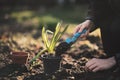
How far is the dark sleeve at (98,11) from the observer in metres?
3.73

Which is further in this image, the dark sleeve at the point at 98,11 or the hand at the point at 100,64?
the dark sleeve at the point at 98,11

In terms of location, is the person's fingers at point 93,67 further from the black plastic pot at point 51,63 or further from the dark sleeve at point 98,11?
the dark sleeve at point 98,11

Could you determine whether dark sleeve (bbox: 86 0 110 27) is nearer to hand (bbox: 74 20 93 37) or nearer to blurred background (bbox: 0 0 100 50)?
hand (bbox: 74 20 93 37)

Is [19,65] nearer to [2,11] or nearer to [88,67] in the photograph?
[88,67]

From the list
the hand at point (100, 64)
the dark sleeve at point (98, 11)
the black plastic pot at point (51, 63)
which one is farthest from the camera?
the dark sleeve at point (98, 11)

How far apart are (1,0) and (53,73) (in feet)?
27.0

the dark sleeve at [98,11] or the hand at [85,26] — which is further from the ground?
the dark sleeve at [98,11]

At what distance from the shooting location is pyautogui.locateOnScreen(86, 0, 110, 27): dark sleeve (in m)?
3.73

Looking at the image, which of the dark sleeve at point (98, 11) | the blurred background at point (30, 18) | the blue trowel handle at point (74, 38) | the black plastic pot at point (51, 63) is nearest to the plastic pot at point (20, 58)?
the black plastic pot at point (51, 63)

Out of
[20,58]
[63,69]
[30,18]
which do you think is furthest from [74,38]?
[30,18]

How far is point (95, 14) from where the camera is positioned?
3746mm

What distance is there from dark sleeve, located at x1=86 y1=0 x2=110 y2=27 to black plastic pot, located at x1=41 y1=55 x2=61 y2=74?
64cm

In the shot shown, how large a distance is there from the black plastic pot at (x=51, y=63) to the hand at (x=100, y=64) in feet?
1.04

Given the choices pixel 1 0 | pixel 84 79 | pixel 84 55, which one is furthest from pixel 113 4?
pixel 1 0
